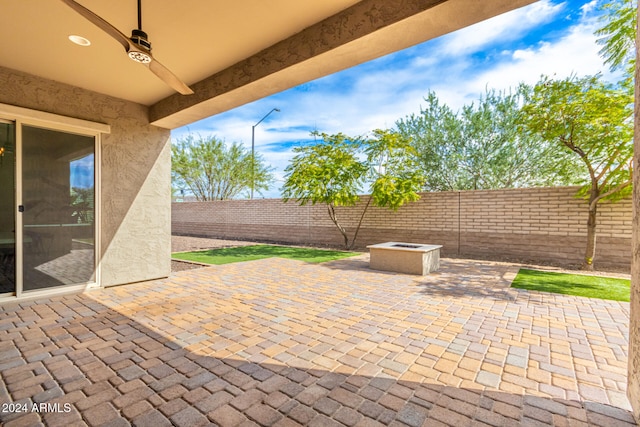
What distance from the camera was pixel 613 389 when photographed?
1985 mm

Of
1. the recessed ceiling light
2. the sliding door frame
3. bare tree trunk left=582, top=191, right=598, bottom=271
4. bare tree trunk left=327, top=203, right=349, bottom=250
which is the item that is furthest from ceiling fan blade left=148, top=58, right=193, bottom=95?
bare tree trunk left=582, top=191, right=598, bottom=271

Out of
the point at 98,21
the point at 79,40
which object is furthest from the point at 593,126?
the point at 79,40

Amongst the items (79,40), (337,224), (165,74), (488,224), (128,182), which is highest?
(79,40)

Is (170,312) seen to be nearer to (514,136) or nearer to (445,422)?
(445,422)

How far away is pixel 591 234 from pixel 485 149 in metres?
7.78

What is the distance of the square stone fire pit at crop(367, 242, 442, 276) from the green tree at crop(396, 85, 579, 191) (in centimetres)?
799

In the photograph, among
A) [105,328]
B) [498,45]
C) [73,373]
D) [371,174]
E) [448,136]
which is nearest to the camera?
[73,373]

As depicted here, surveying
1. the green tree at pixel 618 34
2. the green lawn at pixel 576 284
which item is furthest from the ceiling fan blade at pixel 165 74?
the green tree at pixel 618 34

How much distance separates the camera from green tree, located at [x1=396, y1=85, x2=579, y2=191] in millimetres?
12008

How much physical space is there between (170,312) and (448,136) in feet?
43.7

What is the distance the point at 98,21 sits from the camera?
79.0 inches

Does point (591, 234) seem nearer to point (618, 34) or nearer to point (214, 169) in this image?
point (618, 34)

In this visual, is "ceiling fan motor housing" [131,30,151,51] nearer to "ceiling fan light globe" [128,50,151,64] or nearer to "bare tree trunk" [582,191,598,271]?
"ceiling fan light globe" [128,50,151,64]

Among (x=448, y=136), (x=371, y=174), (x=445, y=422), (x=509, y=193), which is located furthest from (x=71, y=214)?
(x=448, y=136)
